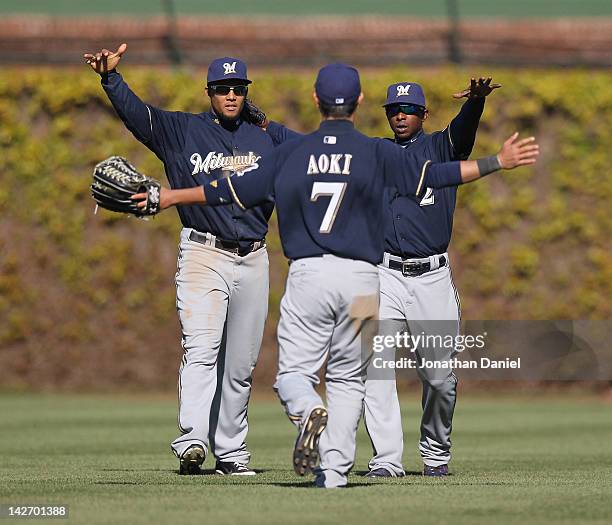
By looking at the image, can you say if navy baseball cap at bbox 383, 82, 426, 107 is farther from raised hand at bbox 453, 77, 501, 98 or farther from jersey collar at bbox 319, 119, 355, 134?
jersey collar at bbox 319, 119, 355, 134

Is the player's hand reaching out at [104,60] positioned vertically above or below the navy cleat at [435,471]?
above

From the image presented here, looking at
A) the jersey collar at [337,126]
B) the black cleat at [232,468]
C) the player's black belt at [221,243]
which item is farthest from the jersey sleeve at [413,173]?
the black cleat at [232,468]

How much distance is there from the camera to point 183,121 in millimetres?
9570

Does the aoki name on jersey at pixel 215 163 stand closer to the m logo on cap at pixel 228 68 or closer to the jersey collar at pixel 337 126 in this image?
the m logo on cap at pixel 228 68

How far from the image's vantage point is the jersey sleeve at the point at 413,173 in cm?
754

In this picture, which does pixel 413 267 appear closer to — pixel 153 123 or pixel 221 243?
pixel 221 243

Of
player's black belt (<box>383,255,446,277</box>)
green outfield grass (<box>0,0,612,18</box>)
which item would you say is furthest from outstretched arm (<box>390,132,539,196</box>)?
green outfield grass (<box>0,0,612,18</box>)

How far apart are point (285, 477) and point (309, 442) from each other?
179 centimetres

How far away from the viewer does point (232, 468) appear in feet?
30.5

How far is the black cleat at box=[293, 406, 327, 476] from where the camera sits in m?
6.93

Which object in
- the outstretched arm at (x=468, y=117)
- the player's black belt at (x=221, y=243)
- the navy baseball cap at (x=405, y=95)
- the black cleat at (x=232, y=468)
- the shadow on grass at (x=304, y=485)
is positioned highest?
the navy baseball cap at (x=405, y=95)

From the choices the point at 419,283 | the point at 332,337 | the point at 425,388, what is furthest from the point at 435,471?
the point at 332,337

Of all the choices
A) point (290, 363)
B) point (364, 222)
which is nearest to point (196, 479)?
point (290, 363)

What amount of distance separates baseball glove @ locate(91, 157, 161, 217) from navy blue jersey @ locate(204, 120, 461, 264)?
1.90ft
